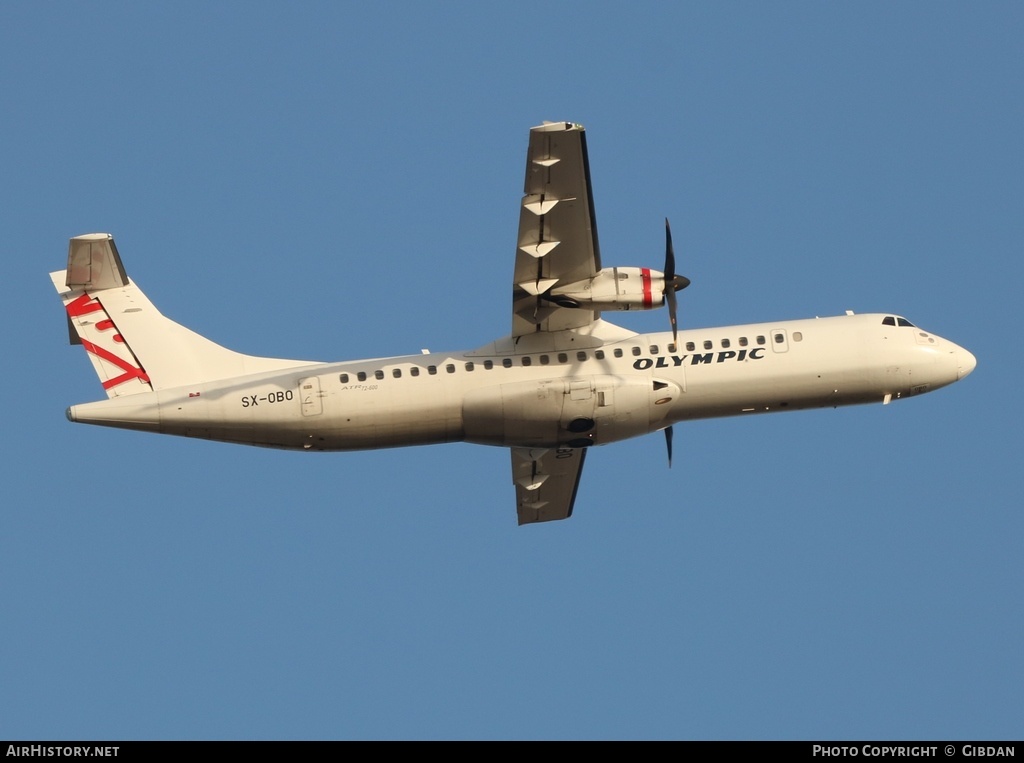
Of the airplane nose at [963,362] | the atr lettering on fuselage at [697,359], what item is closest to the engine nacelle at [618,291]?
the atr lettering on fuselage at [697,359]

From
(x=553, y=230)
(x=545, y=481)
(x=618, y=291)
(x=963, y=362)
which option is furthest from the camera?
(x=545, y=481)

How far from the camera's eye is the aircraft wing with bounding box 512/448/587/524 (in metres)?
32.2

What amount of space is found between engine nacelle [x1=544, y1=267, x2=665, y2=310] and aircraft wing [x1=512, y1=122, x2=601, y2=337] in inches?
8.8

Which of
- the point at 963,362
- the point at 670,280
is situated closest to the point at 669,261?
the point at 670,280

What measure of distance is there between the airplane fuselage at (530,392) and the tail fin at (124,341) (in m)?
0.69

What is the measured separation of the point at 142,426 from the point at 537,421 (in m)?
7.78

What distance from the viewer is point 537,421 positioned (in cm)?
2903

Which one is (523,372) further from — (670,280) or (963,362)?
(963,362)

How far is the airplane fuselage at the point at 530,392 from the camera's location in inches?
1129

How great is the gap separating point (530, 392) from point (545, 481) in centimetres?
444

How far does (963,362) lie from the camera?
104 ft

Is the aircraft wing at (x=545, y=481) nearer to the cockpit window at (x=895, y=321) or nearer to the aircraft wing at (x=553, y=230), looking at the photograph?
the aircraft wing at (x=553, y=230)

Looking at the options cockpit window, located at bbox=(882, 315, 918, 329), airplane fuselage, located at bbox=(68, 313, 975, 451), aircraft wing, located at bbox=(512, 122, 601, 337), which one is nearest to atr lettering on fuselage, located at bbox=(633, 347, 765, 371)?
airplane fuselage, located at bbox=(68, 313, 975, 451)
